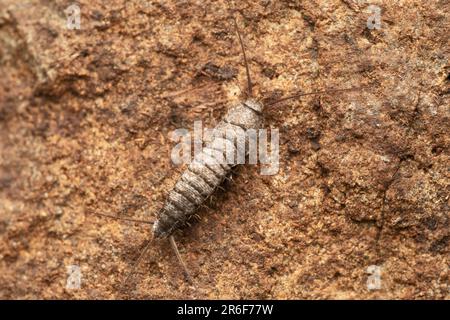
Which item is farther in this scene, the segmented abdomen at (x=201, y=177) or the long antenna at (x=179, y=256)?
the long antenna at (x=179, y=256)

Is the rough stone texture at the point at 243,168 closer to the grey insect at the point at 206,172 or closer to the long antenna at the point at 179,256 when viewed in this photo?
the long antenna at the point at 179,256

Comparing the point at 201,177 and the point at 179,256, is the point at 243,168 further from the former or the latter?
the point at 179,256

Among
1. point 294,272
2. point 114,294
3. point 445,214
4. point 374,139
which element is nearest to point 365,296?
point 294,272

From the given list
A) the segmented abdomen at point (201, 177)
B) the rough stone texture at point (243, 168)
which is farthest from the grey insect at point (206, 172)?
the rough stone texture at point (243, 168)

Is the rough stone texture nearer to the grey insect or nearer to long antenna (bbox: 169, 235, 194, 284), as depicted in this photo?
long antenna (bbox: 169, 235, 194, 284)

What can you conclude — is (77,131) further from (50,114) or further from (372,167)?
(372,167)

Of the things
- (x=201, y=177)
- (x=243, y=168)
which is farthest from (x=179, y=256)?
(x=243, y=168)

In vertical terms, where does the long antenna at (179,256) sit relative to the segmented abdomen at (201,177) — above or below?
below
